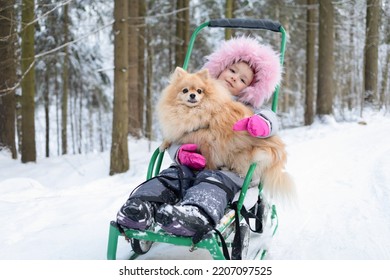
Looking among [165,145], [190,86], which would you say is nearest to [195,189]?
[165,145]

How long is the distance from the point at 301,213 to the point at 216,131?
147 cm

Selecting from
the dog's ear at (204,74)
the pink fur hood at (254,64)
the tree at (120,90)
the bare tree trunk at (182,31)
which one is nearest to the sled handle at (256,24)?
the pink fur hood at (254,64)

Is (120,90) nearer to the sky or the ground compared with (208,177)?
nearer to the sky

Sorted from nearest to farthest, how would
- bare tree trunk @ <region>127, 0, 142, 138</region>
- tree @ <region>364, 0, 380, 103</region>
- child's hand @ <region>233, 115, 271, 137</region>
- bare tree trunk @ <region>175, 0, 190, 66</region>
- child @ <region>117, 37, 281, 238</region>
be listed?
child @ <region>117, 37, 281, 238</region> < child's hand @ <region>233, 115, 271, 137</region> < tree @ <region>364, 0, 380, 103</region> < bare tree trunk @ <region>127, 0, 142, 138</region> < bare tree trunk @ <region>175, 0, 190, 66</region>

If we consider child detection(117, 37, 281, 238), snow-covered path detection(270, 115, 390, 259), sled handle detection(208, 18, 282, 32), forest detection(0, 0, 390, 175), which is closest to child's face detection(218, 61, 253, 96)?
A: child detection(117, 37, 281, 238)

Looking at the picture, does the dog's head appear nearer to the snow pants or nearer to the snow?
the snow pants

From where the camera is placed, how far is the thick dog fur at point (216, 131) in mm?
2844

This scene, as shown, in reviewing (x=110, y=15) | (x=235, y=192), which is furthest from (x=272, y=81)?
(x=110, y=15)

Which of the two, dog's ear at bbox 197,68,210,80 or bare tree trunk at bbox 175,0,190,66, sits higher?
bare tree trunk at bbox 175,0,190,66

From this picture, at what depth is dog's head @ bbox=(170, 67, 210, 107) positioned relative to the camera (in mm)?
2980

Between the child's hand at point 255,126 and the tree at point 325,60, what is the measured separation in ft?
25.9

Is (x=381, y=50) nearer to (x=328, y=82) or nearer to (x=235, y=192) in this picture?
(x=328, y=82)

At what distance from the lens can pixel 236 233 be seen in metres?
2.53

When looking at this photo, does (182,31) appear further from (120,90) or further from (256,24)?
(256,24)
